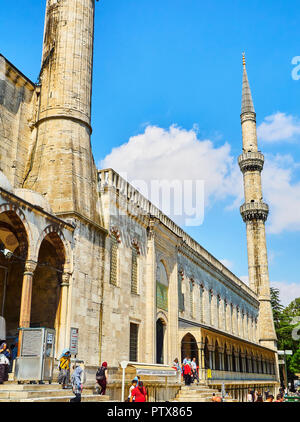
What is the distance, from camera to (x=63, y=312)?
15180 millimetres

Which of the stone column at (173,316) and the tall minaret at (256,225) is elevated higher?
the tall minaret at (256,225)

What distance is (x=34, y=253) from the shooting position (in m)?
14.2

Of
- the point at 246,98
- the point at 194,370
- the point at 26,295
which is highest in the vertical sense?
the point at 246,98

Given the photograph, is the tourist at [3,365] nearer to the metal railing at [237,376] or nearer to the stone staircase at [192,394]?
the stone staircase at [192,394]

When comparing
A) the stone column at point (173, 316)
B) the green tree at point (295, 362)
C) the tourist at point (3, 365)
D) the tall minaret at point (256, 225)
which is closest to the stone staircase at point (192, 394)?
the stone column at point (173, 316)

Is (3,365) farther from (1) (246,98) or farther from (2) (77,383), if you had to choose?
(1) (246,98)

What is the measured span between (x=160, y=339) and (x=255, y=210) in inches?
1161

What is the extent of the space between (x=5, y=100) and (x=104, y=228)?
6926 mm

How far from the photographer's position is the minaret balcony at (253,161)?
163 feet

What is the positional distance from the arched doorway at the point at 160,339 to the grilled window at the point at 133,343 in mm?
2536

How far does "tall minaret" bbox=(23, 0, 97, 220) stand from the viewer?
17578mm

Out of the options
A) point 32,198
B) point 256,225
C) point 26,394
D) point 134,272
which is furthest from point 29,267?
point 256,225
